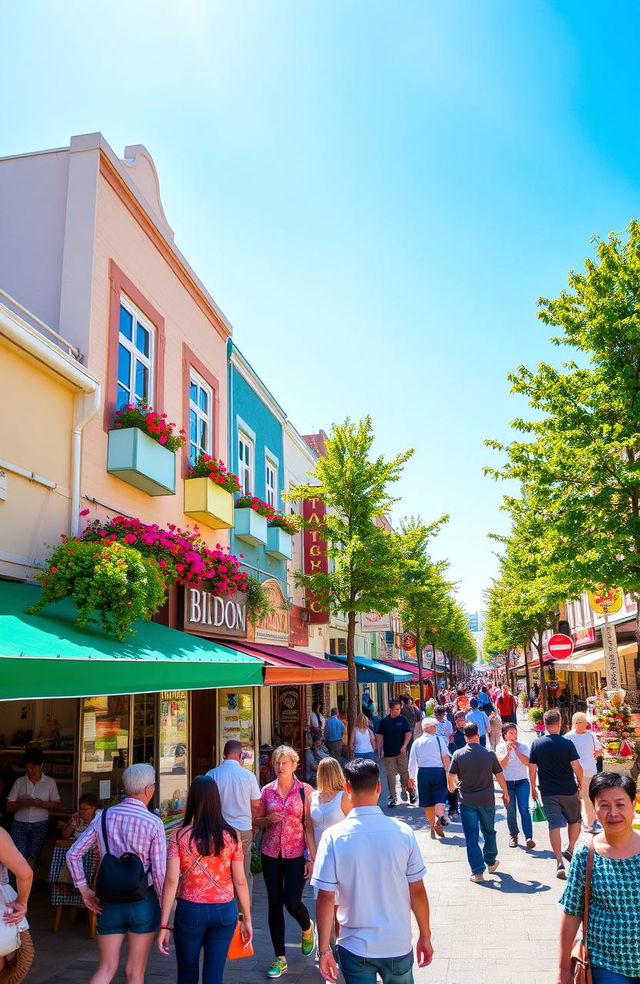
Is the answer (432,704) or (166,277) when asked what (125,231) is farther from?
(432,704)

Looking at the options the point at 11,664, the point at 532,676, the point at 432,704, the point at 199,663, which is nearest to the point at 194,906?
the point at 11,664

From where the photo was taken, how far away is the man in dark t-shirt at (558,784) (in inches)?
314

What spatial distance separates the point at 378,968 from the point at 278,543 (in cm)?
1279

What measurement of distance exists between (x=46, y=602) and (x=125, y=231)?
5904 millimetres

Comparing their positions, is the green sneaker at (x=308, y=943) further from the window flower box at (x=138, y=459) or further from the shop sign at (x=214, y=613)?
the window flower box at (x=138, y=459)

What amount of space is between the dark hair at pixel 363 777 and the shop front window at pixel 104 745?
211 inches

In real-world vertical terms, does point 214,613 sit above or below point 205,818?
above

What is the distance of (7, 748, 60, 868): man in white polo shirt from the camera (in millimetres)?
7848

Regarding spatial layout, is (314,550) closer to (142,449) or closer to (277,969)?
(142,449)

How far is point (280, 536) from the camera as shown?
53.7 feet

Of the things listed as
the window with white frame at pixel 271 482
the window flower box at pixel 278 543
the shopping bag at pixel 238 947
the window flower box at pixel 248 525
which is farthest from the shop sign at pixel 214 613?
the window with white frame at pixel 271 482

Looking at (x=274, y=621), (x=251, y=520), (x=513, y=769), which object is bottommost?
(x=513, y=769)

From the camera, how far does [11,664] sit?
180 inches

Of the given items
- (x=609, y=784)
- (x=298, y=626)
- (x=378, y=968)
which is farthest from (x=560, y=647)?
(x=378, y=968)
